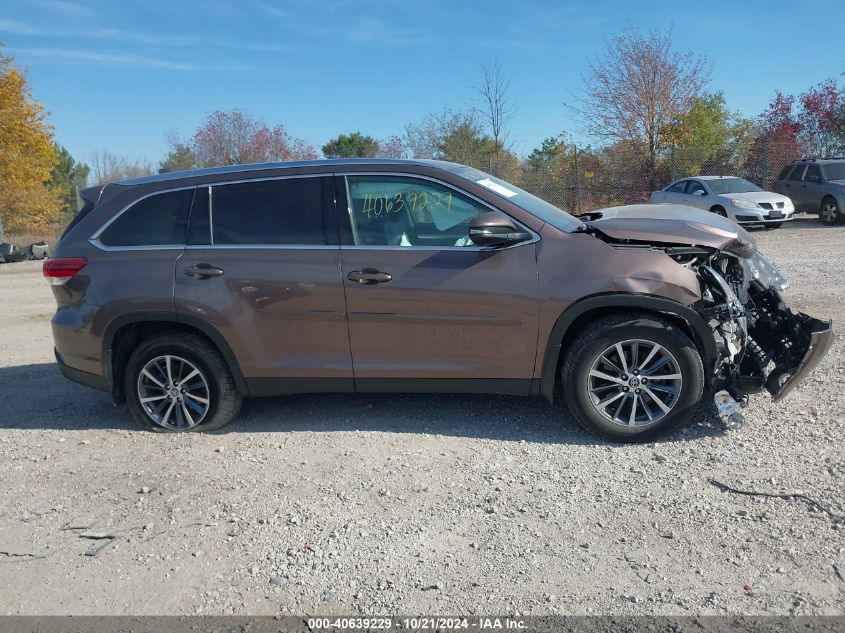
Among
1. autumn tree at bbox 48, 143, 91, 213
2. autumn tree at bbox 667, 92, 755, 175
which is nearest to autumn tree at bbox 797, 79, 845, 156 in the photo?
autumn tree at bbox 667, 92, 755, 175

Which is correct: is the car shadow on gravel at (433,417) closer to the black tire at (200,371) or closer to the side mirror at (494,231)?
the black tire at (200,371)

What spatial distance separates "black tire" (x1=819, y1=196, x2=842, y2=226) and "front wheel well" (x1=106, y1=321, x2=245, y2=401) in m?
18.8

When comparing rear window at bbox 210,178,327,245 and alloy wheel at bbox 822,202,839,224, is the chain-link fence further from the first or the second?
rear window at bbox 210,178,327,245

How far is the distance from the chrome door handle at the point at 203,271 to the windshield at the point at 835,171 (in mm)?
19499

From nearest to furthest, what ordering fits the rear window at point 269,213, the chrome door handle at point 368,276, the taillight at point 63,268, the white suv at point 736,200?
the chrome door handle at point 368,276 → the rear window at point 269,213 → the taillight at point 63,268 → the white suv at point 736,200

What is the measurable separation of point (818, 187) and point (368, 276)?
18.8 m

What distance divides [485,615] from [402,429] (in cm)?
220

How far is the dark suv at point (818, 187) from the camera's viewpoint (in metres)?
19.3

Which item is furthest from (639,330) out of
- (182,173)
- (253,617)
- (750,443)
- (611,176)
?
(611,176)

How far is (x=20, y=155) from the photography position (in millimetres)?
25906

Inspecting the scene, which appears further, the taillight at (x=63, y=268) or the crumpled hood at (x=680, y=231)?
the taillight at (x=63, y=268)

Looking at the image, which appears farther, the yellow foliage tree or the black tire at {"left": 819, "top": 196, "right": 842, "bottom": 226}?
the yellow foliage tree

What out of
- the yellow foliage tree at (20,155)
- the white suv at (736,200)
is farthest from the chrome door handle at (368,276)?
the yellow foliage tree at (20,155)

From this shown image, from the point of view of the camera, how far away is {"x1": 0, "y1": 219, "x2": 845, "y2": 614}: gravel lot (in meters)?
3.27
